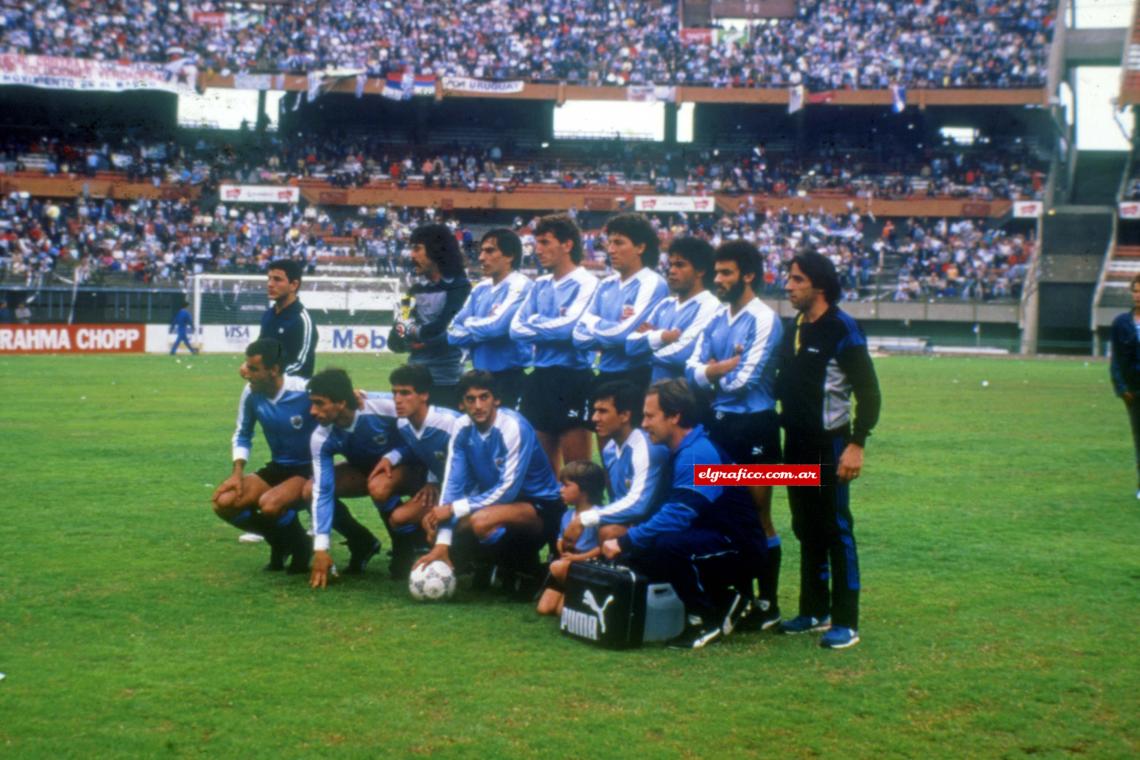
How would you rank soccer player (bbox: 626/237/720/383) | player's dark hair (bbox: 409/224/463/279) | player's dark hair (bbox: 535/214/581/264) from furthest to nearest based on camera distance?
player's dark hair (bbox: 409/224/463/279) < player's dark hair (bbox: 535/214/581/264) < soccer player (bbox: 626/237/720/383)

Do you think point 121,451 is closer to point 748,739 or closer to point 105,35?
point 748,739

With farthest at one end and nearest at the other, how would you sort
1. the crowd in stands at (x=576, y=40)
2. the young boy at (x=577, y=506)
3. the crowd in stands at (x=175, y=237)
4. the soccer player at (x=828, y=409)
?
the crowd in stands at (x=576, y=40) → the crowd in stands at (x=175, y=237) → the young boy at (x=577, y=506) → the soccer player at (x=828, y=409)

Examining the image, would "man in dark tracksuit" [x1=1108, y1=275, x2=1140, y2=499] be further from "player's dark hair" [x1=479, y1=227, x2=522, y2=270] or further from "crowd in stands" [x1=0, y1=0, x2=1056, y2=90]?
"crowd in stands" [x1=0, y1=0, x2=1056, y2=90]

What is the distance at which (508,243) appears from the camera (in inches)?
326

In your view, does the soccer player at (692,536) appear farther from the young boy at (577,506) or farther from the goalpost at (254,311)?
the goalpost at (254,311)

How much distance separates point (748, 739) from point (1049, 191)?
47.7 metres

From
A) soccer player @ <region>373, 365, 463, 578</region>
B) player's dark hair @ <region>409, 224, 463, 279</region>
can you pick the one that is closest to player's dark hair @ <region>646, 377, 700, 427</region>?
soccer player @ <region>373, 365, 463, 578</region>

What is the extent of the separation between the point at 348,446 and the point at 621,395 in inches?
84.2

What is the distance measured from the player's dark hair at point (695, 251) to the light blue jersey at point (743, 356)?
418mm

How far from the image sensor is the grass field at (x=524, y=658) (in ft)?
15.4

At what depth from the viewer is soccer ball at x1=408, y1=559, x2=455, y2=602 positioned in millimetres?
6965

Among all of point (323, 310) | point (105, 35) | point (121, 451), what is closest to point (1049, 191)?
point (323, 310)

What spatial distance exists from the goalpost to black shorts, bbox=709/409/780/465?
105ft

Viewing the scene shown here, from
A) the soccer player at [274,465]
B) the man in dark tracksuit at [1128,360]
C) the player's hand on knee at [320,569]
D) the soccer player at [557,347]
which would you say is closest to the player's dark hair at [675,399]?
the soccer player at [557,347]
